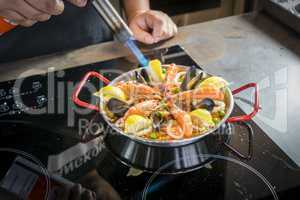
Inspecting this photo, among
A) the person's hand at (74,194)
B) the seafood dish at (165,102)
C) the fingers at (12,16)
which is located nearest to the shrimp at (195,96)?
the seafood dish at (165,102)

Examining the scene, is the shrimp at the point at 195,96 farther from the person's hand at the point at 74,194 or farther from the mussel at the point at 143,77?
the person's hand at the point at 74,194

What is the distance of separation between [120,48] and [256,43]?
1.16 ft

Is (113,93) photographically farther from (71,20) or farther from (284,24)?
(284,24)

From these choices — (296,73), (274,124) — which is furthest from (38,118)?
(296,73)

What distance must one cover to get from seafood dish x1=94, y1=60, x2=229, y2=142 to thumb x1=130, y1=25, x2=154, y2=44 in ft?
0.62

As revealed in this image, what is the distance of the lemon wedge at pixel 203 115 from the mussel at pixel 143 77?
0.15 metres

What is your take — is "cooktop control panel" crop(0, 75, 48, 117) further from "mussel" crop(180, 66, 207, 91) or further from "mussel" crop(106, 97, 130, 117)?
"mussel" crop(180, 66, 207, 91)

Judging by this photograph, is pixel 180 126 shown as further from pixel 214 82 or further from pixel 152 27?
pixel 152 27

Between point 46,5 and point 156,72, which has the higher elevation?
point 46,5

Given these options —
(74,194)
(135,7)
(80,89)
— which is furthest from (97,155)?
(135,7)

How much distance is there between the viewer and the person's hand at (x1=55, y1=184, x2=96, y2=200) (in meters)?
0.64

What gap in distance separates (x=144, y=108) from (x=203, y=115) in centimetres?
12

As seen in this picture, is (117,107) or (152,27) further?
(152,27)

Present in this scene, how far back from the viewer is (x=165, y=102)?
76 cm
